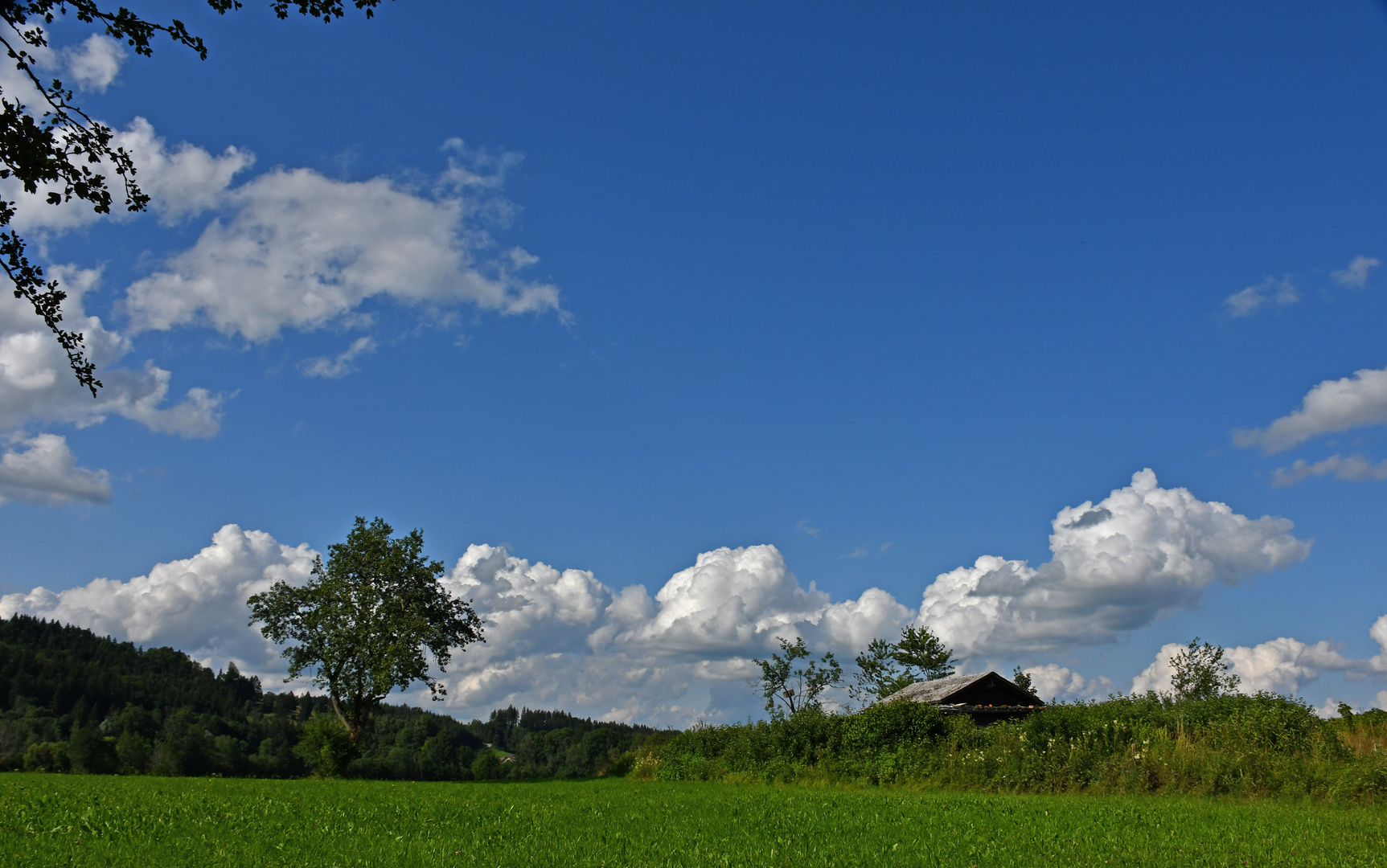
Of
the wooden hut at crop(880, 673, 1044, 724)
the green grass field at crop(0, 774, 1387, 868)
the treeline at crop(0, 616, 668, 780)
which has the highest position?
the wooden hut at crop(880, 673, 1044, 724)

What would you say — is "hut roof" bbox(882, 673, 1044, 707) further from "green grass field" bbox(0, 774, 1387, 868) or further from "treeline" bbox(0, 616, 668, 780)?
"green grass field" bbox(0, 774, 1387, 868)

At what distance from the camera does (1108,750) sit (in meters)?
20.5

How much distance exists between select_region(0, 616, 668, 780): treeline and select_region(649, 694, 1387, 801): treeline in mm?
14915

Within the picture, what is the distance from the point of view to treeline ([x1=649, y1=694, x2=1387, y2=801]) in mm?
16688

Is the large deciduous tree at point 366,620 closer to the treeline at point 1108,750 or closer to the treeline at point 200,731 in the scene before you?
the treeline at point 200,731

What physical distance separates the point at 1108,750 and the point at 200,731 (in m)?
82.0

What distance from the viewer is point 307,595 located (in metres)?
44.0

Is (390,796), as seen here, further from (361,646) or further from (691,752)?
(361,646)

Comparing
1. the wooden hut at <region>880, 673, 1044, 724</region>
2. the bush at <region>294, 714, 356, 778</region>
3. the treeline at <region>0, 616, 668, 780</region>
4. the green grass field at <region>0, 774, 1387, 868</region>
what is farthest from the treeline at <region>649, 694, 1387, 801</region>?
the bush at <region>294, 714, 356, 778</region>

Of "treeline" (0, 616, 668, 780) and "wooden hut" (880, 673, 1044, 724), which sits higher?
"wooden hut" (880, 673, 1044, 724)

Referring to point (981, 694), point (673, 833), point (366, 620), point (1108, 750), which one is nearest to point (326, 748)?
point (366, 620)

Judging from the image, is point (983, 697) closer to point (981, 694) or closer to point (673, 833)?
point (981, 694)

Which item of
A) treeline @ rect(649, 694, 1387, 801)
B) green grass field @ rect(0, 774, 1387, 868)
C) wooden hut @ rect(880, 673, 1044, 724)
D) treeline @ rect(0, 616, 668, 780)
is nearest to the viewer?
green grass field @ rect(0, 774, 1387, 868)

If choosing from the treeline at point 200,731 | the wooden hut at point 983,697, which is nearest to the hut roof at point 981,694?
the wooden hut at point 983,697
